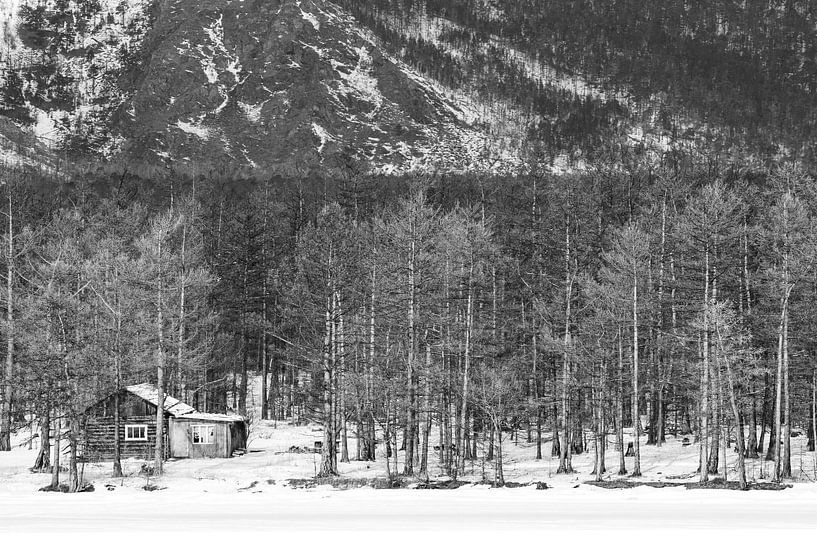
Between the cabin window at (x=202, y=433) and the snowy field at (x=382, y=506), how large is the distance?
7356 mm

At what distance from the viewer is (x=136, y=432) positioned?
54312 millimetres

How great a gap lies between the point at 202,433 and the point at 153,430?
2.70 metres

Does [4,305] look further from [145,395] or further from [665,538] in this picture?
[665,538]

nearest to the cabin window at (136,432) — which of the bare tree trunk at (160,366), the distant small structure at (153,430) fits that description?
the distant small structure at (153,430)

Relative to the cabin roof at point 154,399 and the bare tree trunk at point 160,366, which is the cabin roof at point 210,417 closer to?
the cabin roof at point 154,399

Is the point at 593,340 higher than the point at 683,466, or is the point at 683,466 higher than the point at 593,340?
the point at 593,340

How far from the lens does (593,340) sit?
45062 millimetres

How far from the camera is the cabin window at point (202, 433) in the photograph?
54656mm

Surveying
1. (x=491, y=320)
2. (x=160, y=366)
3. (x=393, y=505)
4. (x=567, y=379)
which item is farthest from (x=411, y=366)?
(x=491, y=320)

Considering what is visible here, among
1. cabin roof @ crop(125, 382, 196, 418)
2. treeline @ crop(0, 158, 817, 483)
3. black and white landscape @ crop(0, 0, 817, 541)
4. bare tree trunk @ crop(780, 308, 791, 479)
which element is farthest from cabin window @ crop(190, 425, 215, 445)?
bare tree trunk @ crop(780, 308, 791, 479)

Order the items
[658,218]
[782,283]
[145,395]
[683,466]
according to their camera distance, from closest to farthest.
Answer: [782,283]
[683,466]
[658,218]
[145,395]

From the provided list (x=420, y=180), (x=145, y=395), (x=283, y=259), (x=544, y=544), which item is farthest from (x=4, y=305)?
(x=544, y=544)

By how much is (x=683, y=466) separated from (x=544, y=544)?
26282mm

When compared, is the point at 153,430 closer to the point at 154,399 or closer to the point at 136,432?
the point at 136,432
